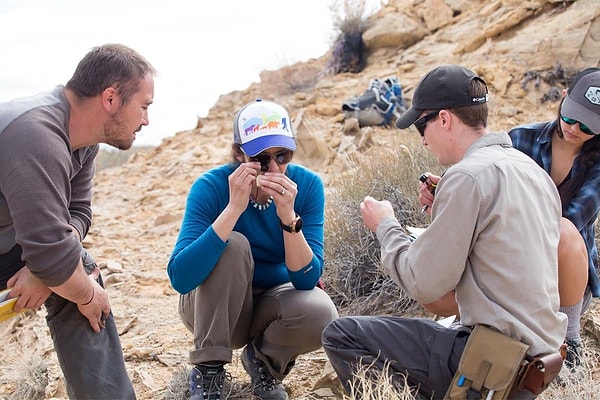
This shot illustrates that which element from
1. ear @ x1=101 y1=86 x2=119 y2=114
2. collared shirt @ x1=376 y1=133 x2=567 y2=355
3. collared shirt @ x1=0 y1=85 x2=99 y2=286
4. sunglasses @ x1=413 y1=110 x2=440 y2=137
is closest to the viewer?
collared shirt @ x1=376 y1=133 x2=567 y2=355

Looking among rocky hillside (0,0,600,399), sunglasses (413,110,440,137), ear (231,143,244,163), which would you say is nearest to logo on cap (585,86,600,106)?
sunglasses (413,110,440,137)

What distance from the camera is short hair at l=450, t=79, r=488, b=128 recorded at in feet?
7.74

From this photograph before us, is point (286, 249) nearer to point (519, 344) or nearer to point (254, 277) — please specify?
point (254, 277)

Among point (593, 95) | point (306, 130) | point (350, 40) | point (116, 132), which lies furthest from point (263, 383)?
point (350, 40)

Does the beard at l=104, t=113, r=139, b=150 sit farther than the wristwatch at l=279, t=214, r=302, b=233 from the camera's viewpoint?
No

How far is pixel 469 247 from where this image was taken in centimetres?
217

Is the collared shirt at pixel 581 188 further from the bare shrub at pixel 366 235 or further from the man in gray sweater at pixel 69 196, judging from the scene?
the man in gray sweater at pixel 69 196

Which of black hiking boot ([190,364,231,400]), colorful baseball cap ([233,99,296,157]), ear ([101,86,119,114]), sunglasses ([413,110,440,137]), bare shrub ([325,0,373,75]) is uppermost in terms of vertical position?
ear ([101,86,119,114])

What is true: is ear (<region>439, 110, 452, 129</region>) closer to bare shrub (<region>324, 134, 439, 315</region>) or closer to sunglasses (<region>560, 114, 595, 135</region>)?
sunglasses (<region>560, 114, 595, 135</region>)

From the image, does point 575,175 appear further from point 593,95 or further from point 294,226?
point 294,226

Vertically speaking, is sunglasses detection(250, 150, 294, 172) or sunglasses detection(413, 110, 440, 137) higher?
sunglasses detection(413, 110, 440, 137)

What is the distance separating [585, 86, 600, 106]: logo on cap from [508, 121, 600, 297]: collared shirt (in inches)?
10.5

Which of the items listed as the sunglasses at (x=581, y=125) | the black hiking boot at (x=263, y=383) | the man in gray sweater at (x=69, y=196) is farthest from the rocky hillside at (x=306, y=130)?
the sunglasses at (x=581, y=125)

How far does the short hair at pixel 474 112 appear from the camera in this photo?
2359 mm
